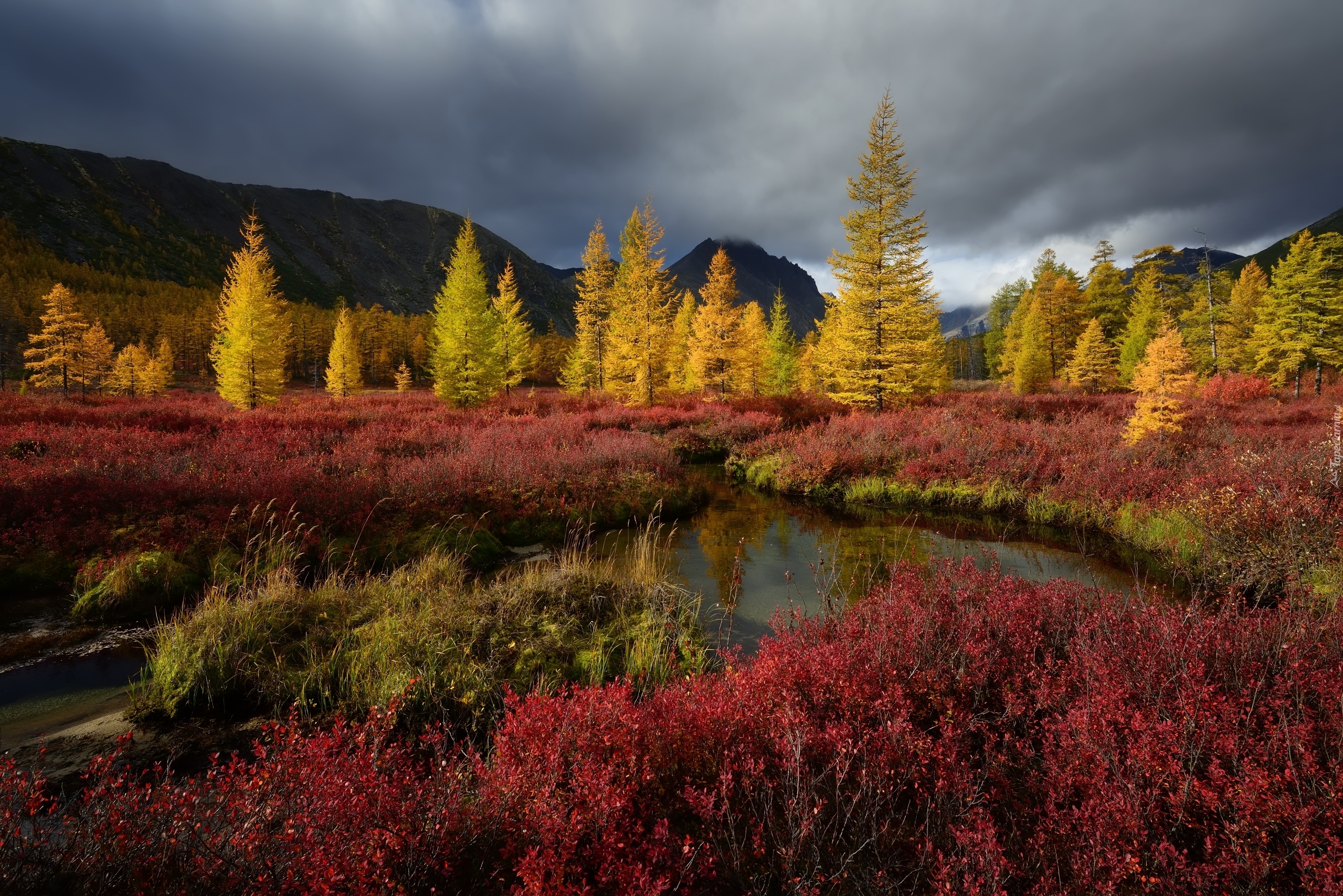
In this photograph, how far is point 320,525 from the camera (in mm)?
8578

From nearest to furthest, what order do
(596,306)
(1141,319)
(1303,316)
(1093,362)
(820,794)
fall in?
1. (820,794)
2. (1303,316)
3. (596,306)
4. (1141,319)
5. (1093,362)

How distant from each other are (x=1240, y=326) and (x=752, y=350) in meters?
38.1

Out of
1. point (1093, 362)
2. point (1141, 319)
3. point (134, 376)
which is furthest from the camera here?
point (134, 376)

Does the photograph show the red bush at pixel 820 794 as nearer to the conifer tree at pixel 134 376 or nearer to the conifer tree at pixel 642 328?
the conifer tree at pixel 642 328

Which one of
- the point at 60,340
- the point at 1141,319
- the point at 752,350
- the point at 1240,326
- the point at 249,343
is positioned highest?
the point at 1141,319

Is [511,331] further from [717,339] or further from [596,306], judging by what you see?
[717,339]

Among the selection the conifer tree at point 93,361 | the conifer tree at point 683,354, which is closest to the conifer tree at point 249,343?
the conifer tree at point 683,354

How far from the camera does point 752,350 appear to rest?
37.8m

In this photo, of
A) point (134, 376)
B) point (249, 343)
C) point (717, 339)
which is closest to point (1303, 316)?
point (717, 339)

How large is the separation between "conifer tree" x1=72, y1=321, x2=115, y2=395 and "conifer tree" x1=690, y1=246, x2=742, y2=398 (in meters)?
47.1

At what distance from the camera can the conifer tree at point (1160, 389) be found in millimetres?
13852

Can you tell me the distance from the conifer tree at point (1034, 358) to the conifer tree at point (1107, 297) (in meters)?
3.71

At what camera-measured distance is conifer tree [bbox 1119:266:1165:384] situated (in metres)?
36.5

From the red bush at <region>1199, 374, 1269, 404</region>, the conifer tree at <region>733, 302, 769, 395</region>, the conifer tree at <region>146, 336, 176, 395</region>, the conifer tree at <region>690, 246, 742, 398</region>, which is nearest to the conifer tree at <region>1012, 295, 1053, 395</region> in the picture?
the red bush at <region>1199, 374, 1269, 404</region>
